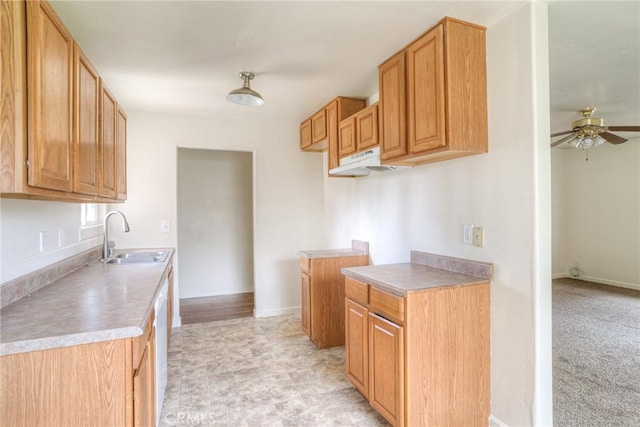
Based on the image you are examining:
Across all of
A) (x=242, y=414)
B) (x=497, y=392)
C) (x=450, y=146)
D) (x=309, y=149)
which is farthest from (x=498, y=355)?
(x=309, y=149)

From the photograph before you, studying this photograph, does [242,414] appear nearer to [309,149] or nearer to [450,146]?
[450,146]

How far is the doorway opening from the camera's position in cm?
508

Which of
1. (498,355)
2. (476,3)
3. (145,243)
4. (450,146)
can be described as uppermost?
(476,3)

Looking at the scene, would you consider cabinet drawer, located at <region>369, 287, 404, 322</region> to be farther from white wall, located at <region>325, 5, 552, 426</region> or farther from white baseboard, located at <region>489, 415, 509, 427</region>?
white baseboard, located at <region>489, 415, 509, 427</region>

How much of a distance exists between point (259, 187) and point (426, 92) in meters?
2.56

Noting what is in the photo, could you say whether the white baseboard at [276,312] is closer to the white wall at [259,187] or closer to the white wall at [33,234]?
A: the white wall at [259,187]

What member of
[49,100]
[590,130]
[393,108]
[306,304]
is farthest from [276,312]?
[590,130]

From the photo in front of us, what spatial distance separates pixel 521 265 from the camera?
1.77m

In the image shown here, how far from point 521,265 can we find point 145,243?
3.53 m

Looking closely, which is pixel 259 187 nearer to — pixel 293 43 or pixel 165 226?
pixel 165 226

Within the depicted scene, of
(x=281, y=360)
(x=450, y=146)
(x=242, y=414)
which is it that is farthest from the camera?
(x=281, y=360)

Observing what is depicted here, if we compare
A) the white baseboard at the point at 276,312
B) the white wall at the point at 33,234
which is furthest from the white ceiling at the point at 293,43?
the white baseboard at the point at 276,312

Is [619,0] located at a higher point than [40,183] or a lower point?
higher

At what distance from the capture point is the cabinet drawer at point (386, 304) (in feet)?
5.83
